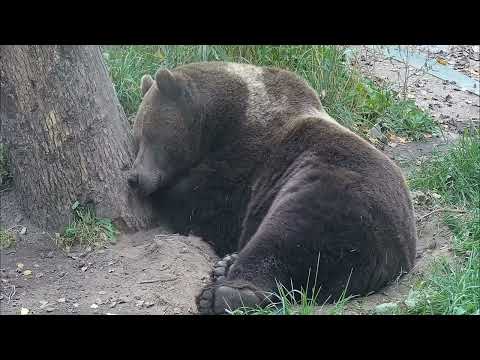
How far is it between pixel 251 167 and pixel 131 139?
1.16 metres

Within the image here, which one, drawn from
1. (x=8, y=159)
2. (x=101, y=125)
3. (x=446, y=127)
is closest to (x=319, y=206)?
(x=101, y=125)

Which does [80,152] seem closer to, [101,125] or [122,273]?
[101,125]

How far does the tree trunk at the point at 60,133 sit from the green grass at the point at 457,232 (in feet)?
8.53

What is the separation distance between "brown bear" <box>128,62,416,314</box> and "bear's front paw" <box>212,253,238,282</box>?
26 mm

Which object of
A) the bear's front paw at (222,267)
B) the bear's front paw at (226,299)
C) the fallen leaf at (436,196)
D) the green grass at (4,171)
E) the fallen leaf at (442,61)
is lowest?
the bear's front paw at (222,267)

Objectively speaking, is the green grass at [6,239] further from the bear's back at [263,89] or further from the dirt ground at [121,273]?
the bear's back at [263,89]

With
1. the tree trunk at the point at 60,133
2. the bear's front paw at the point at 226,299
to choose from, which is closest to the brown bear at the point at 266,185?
the bear's front paw at the point at 226,299

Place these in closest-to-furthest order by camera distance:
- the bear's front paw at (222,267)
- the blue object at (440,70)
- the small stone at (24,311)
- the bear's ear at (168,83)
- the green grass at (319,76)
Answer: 1. the small stone at (24,311)
2. the bear's front paw at (222,267)
3. the bear's ear at (168,83)
4. the green grass at (319,76)
5. the blue object at (440,70)

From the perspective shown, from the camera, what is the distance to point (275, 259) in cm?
491

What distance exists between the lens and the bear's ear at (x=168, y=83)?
→ 6.08 metres

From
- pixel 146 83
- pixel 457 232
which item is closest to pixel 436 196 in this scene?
pixel 457 232

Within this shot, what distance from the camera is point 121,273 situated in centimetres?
523

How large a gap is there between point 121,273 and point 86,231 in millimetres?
547

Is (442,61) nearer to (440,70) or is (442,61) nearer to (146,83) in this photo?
(440,70)
